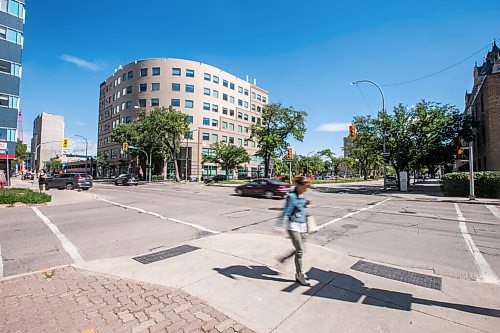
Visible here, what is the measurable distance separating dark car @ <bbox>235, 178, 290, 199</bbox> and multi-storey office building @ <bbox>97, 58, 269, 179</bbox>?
1328 inches

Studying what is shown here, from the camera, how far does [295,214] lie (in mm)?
4473

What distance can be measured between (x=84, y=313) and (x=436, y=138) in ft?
106

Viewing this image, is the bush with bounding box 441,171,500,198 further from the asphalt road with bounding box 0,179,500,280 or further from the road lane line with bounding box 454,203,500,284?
the road lane line with bounding box 454,203,500,284

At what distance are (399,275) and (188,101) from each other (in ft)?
198

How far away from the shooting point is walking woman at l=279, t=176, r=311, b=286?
431 centimetres

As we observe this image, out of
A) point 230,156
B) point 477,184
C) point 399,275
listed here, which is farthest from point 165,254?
point 230,156

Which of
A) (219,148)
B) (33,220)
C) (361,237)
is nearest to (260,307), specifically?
(361,237)

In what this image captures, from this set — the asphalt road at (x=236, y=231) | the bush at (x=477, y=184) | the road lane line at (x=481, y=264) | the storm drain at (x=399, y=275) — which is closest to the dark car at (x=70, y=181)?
the asphalt road at (x=236, y=231)

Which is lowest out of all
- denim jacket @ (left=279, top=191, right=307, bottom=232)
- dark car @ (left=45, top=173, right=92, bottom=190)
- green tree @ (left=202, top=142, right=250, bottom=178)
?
dark car @ (left=45, top=173, right=92, bottom=190)

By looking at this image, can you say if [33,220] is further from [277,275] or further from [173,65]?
[173,65]

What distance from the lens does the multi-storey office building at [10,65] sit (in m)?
31.9

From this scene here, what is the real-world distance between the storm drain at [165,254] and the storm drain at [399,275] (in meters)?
Answer: 3.63

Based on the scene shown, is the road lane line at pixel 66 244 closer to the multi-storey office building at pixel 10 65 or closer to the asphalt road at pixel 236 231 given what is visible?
the asphalt road at pixel 236 231

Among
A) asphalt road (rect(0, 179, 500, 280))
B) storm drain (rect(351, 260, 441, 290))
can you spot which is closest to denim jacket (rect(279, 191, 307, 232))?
storm drain (rect(351, 260, 441, 290))
